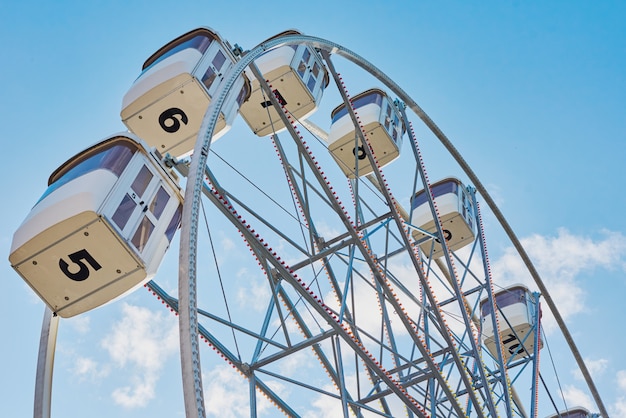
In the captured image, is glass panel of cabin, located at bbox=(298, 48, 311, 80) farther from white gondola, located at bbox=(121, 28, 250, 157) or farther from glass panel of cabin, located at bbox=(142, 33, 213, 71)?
white gondola, located at bbox=(121, 28, 250, 157)

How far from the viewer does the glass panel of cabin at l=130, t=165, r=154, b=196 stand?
A: 7961mm

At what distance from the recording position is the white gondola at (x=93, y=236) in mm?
7453

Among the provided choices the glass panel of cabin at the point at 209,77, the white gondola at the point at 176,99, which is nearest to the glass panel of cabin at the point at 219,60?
the white gondola at the point at 176,99

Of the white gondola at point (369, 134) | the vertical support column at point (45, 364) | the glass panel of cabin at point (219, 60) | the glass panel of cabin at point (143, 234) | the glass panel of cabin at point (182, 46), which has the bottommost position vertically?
the vertical support column at point (45, 364)

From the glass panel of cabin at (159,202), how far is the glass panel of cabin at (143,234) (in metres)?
0.17

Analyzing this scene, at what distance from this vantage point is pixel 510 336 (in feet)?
71.2

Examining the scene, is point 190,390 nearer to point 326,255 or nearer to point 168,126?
point 168,126

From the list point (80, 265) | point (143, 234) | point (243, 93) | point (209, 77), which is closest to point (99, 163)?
point (143, 234)

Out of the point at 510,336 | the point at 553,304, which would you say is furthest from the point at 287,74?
the point at 510,336

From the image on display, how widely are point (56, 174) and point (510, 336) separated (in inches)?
636

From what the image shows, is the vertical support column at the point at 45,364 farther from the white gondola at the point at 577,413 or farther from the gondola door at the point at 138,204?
the white gondola at the point at 577,413

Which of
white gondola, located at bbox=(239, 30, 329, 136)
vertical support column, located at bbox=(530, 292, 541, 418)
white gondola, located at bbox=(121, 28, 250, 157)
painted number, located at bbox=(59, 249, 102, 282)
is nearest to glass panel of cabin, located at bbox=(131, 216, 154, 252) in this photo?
painted number, located at bbox=(59, 249, 102, 282)

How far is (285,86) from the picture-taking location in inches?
520

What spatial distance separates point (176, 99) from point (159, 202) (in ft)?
7.52
